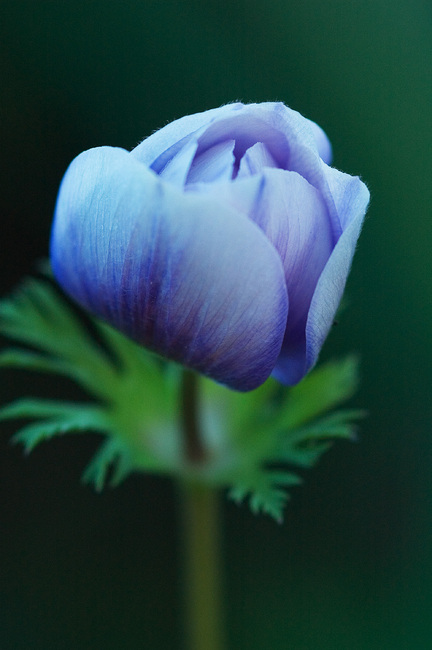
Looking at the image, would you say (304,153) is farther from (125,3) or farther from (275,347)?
(125,3)

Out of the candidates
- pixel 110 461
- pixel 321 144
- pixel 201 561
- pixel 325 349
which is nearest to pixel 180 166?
pixel 321 144

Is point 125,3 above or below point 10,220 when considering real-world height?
above

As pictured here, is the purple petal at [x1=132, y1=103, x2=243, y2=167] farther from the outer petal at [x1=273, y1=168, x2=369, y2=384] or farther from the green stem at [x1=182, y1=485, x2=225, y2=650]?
the green stem at [x1=182, y1=485, x2=225, y2=650]

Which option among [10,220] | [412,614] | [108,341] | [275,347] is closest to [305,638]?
[412,614]

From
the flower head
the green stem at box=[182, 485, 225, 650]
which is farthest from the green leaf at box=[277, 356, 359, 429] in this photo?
the flower head

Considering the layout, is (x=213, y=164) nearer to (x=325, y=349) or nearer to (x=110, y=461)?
(x=110, y=461)

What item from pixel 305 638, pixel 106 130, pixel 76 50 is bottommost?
pixel 305 638
